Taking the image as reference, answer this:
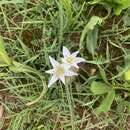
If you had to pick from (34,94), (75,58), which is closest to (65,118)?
(34,94)

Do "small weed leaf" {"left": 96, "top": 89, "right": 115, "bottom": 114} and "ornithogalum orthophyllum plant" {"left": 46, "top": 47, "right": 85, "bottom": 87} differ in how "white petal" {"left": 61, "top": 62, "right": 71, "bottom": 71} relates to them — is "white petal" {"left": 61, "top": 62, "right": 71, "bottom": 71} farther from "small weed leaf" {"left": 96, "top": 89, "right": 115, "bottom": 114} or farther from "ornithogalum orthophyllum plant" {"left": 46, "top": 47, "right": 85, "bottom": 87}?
"small weed leaf" {"left": 96, "top": 89, "right": 115, "bottom": 114}

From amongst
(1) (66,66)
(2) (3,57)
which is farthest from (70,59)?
(2) (3,57)

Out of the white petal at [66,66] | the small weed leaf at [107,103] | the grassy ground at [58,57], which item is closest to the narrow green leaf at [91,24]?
the grassy ground at [58,57]

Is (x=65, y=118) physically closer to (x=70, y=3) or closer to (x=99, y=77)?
(x=99, y=77)

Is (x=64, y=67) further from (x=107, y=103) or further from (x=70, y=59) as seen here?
(x=107, y=103)

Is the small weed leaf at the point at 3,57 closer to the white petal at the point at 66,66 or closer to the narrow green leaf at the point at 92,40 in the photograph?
the white petal at the point at 66,66
